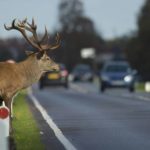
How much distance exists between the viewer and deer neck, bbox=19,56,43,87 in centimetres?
2164

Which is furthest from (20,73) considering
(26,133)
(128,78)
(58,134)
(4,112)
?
(128,78)

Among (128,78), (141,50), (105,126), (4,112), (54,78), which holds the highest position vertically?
(4,112)

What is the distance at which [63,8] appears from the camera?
148 meters

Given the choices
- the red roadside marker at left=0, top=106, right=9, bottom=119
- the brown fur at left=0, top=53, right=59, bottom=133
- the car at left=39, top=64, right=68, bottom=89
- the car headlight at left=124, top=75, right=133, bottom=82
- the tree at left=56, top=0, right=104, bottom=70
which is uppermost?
the red roadside marker at left=0, top=106, right=9, bottom=119

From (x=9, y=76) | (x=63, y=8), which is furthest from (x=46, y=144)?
(x=63, y=8)

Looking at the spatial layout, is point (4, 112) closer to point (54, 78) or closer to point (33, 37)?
point (33, 37)

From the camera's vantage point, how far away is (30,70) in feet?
71.6

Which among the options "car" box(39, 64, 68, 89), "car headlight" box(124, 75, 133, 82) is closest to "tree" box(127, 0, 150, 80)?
"car" box(39, 64, 68, 89)

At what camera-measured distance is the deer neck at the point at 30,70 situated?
21641mm

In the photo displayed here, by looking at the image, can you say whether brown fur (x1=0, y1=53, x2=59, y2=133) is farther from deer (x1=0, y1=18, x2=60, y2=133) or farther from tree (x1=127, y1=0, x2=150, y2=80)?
tree (x1=127, y1=0, x2=150, y2=80)

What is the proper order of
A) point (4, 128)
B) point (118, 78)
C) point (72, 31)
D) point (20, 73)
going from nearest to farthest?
1. point (4, 128)
2. point (20, 73)
3. point (118, 78)
4. point (72, 31)

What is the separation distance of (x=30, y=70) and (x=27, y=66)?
13cm

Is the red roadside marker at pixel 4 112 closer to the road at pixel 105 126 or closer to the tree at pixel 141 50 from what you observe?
the road at pixel 105 126

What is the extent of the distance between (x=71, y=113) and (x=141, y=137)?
943 centimetres
